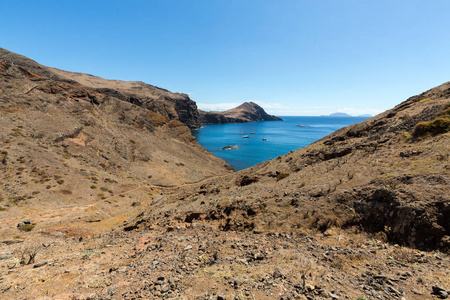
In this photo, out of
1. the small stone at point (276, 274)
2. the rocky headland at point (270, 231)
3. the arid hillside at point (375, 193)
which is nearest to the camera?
the rocky headland at point (270, 231)

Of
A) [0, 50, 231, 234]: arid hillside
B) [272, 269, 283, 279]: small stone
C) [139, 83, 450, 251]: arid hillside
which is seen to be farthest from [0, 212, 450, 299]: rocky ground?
[0, 50, 231, 234]: arid hillside

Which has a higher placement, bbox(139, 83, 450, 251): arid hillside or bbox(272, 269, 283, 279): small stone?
bbox(139, 83, 450, 251): arid hillside

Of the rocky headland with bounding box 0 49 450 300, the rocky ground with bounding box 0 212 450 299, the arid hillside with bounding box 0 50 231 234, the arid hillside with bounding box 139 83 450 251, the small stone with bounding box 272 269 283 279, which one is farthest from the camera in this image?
the arid hillside with bounding box 0 50 231 234

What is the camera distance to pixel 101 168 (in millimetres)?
44188

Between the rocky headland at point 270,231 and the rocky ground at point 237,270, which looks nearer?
the rocky ground at point 237,270

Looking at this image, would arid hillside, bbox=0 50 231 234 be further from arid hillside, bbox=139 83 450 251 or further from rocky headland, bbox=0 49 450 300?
arid hillside, bbox=139 83 450 251

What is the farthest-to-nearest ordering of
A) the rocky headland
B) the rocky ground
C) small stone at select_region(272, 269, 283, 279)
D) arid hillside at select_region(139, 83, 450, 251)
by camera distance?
1. arid hillside at select_region(139, 83, 450, 251)
2. small stone at select_region(272, 269, 283, 279)
3. the rocky headland
4. the rocky ground

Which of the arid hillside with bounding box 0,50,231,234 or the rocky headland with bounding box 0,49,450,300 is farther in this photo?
the arid hillside with bounding box 0,50,231,234

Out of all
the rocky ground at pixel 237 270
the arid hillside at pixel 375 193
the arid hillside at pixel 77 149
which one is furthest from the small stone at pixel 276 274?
the arid hillside at pixel 77 149

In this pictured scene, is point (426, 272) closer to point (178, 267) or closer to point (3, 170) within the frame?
point (178, 267)

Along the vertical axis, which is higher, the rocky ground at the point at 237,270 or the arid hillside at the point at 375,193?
Answer: the arid hillside at the point at 375,193

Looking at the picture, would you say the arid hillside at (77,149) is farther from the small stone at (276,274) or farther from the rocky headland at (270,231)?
the small stone at (276,274)

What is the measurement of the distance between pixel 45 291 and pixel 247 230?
11.4m

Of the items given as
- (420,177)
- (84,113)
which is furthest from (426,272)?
(84,113)
